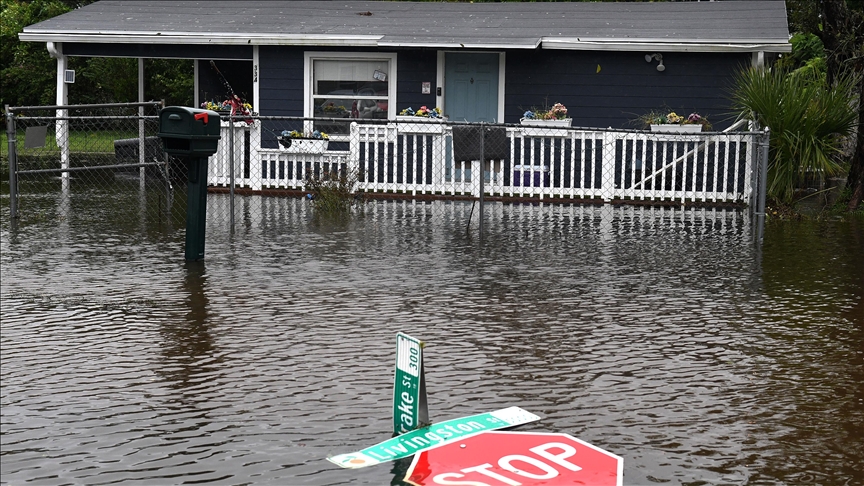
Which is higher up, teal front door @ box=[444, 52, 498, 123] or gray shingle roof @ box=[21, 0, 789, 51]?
gray shingle roof @ box=[21, 0, 789, 51]

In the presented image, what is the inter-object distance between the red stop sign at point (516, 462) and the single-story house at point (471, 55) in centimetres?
1371

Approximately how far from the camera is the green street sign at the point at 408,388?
5.14m

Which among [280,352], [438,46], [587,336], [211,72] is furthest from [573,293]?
[211,72]

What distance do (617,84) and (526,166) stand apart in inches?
117

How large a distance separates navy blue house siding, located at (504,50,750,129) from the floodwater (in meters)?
7.07

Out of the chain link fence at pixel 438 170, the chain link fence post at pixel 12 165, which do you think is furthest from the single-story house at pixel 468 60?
the chain link fence post at pixel 12 165

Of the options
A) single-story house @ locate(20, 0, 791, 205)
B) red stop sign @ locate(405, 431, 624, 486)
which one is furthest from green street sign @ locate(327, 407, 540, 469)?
single-story house @ locate(20, 0, 791, 205)

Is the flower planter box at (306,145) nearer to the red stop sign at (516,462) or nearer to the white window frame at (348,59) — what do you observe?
the white window frame at (348,59)

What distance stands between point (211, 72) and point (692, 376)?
19032mm

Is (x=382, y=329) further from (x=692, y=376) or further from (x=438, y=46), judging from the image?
(x=438, y=46)

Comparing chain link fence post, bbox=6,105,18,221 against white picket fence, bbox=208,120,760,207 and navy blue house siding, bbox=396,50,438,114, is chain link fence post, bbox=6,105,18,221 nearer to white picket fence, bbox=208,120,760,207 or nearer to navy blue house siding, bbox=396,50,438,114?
white picket fence, bbox=208,120,760,207

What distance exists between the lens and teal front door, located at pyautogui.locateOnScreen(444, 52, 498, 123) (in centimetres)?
1947

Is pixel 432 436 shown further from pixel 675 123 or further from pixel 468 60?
pixel 468 60

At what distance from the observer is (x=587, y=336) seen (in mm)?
7363
